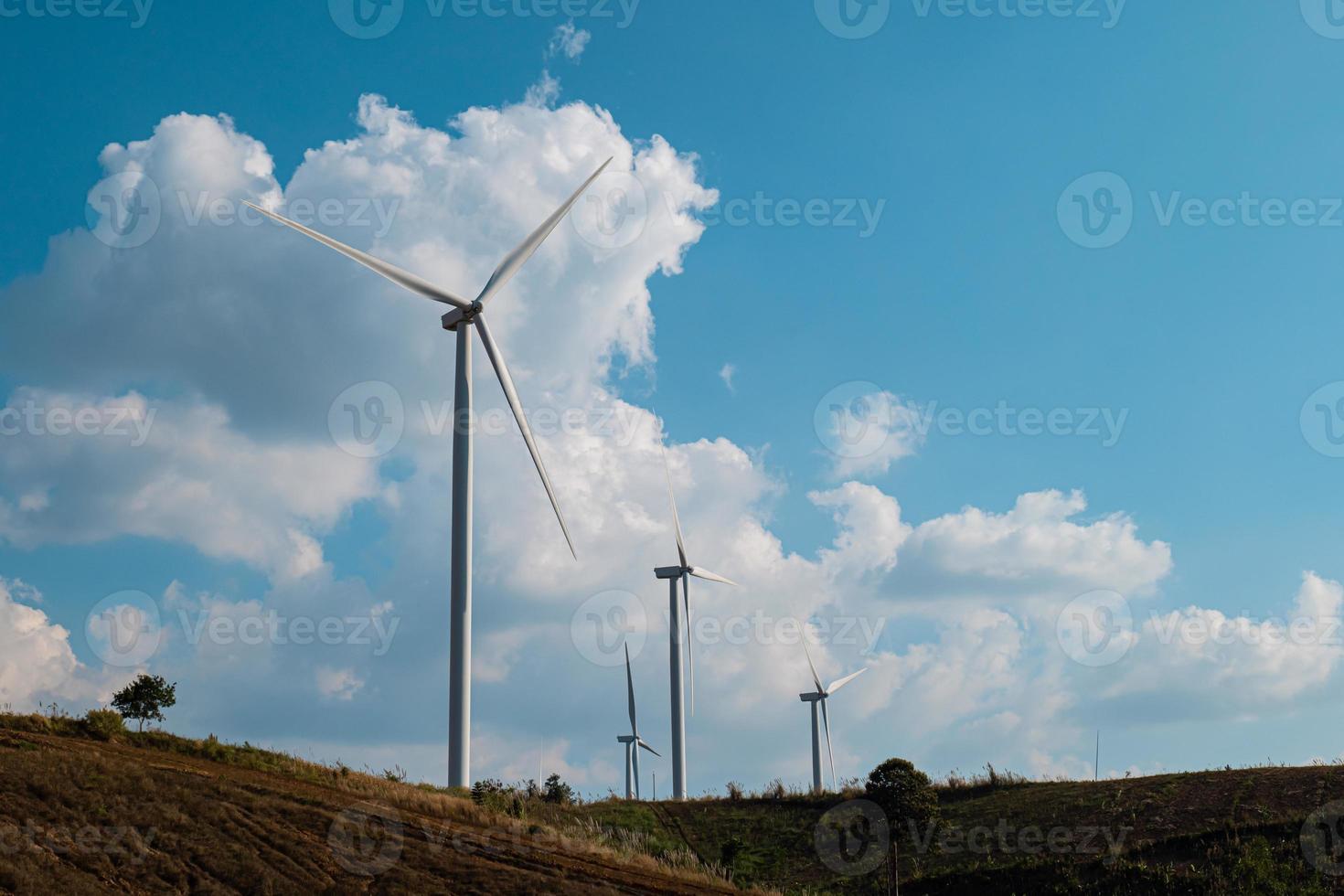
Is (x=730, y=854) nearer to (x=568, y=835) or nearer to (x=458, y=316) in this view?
(x=568, y=835)

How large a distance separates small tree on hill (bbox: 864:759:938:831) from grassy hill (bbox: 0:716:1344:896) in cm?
298

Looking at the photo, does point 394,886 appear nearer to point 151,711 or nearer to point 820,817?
point 151,711

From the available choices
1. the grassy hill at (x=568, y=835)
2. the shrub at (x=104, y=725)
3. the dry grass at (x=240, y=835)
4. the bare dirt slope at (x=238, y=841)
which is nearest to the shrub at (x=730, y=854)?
the grassy hill at (x=568, y=835)

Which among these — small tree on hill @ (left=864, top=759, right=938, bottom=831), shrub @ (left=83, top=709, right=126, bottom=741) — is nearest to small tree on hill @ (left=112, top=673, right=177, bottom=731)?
shrub @ (left=83, top=709, right=126, bottom=741)

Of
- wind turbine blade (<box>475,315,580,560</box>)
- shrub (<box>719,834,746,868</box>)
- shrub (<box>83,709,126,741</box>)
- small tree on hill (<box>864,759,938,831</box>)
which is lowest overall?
shrub (<box>719,834,746,868</box>)

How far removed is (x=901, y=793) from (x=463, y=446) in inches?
972

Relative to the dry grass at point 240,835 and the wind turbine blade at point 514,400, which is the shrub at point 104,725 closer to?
the dry grass at point 240,835


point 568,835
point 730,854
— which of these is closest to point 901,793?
point 730,854

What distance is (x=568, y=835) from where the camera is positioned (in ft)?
144

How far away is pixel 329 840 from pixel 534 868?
6.09 meters

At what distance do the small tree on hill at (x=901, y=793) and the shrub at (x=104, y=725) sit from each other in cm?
2985

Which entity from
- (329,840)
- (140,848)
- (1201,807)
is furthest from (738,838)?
(140,848)

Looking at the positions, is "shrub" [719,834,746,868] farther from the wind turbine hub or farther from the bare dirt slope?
the wind turbine hub

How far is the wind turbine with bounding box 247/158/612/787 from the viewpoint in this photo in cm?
4959
